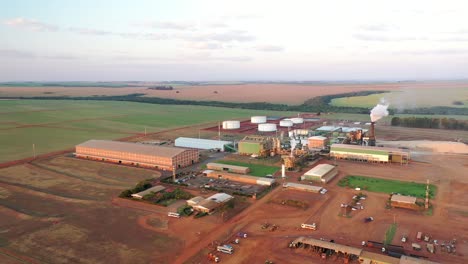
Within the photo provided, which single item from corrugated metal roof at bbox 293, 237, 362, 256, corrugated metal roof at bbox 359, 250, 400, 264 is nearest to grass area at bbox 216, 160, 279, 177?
corrugated metal roof at bbox 293, 237, 362, 256

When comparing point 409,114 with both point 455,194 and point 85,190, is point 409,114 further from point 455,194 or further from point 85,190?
point 85,190

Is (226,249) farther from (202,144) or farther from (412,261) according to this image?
(202,144)

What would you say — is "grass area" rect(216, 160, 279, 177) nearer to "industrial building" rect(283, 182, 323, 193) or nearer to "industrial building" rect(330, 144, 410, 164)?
"industrial building" rect(283, 182, 323, 193)

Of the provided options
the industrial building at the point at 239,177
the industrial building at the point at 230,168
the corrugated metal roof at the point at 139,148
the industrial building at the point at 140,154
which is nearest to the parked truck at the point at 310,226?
the industrial building at the point at 239,177

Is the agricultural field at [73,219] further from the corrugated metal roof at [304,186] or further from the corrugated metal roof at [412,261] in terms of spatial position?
the corrugated metal roof at [304,186]

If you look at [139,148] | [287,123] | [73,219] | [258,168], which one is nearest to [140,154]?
[139,148]

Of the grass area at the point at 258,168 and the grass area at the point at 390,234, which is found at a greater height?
the grass area at the point at 258,168

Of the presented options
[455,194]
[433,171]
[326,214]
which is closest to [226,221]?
[326,214]
